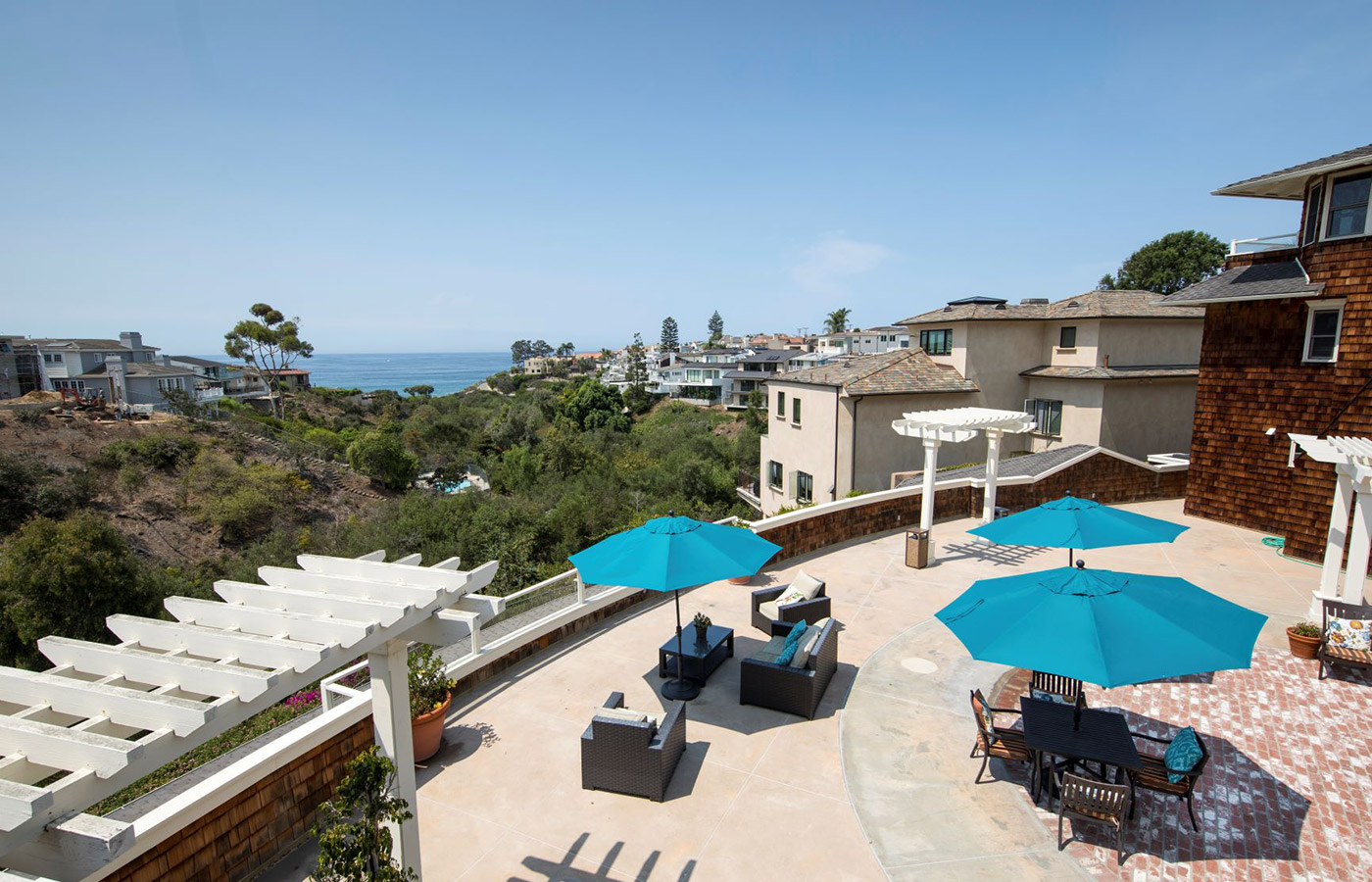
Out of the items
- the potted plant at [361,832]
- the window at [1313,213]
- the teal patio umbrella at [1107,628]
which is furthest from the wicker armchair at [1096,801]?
the window at [1313,213]

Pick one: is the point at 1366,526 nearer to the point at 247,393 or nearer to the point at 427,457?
the point at 427,457

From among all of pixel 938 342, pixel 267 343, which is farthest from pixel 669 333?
pixel 938 342

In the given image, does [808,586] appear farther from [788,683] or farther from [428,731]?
[428,731]

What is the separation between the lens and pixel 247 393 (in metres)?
78.1

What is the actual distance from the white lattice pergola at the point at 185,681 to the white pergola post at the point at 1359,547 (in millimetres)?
11359

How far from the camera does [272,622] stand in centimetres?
351

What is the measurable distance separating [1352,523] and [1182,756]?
6602 millimetres

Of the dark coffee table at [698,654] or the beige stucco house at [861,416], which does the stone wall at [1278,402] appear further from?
the dark coffee table at [698,654]

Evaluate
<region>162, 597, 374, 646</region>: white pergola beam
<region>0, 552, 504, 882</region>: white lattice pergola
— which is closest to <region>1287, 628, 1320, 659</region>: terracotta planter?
<region>0, 552, 504, 882</region>: white lattice pergola

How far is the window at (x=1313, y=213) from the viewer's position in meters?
12.5

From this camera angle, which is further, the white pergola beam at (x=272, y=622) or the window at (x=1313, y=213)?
the window at (x=1313, y=213)

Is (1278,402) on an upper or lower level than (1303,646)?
upper

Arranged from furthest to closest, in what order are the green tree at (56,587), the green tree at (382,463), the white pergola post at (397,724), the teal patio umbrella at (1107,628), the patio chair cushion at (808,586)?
1. the green tree at (382,463)
2. the green tree at (56,587)
3. the patio chair cushion at (808,586)
4. the teal patio umbrella at (1107,628)
5. the white pergola post at (397,724)

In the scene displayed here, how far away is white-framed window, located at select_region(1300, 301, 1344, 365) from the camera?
41.0ft
